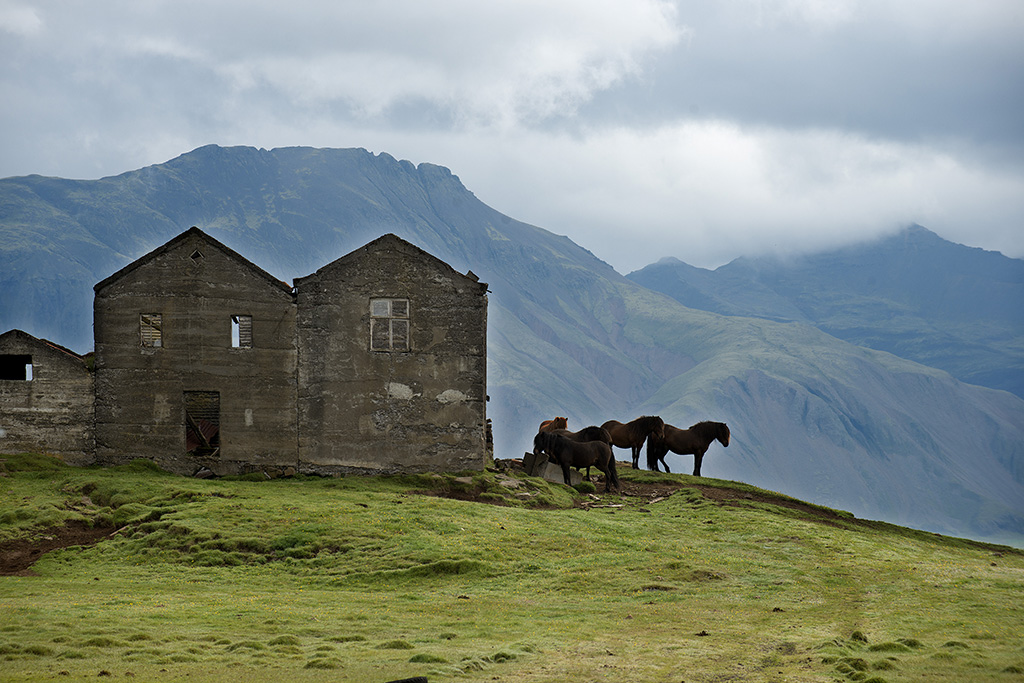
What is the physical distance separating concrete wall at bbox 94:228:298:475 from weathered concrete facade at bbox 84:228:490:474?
0.04 metres

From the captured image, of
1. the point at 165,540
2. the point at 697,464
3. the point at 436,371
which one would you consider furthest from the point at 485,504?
the point at 697,464

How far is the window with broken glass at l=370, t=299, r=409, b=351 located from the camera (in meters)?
41.3

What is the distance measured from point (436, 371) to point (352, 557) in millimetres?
13468

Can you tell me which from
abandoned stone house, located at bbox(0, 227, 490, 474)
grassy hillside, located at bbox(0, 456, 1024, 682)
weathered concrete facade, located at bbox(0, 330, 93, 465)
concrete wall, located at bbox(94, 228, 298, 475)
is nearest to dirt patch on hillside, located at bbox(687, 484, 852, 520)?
grassy hillside, located at bbox(0, 456, 1024, 682)

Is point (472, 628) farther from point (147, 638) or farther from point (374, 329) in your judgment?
point (374, 329)

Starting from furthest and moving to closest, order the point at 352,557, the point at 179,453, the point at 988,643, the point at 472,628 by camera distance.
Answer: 1. the point at 179,453
2. the point at 352,557
3. the point at 472,628
4. the point at 988,643

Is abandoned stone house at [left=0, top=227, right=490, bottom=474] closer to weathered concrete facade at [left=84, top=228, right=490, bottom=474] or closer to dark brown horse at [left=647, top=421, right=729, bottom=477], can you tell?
weathered concrete facade at [left=84, top=228, right=490, bottom=474]

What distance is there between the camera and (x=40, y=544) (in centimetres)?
2991

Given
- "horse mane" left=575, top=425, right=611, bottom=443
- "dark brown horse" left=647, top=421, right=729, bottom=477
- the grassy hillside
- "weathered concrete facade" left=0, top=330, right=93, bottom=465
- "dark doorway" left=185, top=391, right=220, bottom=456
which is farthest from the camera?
"dark brown horse" left=647, top=421, right=729, bottom=477

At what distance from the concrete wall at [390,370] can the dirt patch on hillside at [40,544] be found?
34.3ft

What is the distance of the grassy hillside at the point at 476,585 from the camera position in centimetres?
1719

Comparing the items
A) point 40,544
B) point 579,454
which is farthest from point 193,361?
point 579,454

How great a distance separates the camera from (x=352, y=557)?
28703mm

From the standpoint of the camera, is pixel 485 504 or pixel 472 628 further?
pixel 485 504
